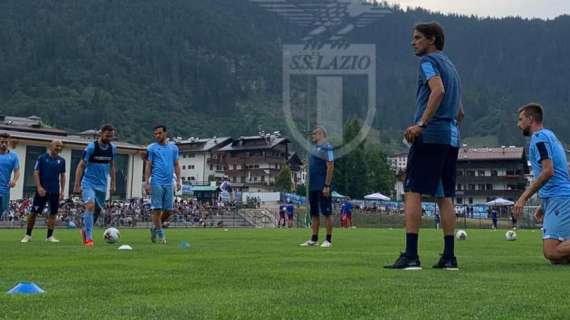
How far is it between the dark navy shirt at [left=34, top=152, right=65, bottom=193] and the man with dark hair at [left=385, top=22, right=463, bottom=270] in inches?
357

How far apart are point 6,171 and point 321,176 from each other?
6.15m

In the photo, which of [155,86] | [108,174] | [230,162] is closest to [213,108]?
[155,86]

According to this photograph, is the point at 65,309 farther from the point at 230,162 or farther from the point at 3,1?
the point at 3,1

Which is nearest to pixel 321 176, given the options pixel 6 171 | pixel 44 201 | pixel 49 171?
pixel 49 171

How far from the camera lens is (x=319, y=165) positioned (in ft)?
39.6

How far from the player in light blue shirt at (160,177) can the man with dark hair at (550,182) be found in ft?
23.1

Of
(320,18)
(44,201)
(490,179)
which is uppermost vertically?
(320,18)

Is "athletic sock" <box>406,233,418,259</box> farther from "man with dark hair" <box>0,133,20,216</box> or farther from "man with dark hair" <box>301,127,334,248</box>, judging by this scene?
"man with dark hair" <box>0,133,20,216</box>

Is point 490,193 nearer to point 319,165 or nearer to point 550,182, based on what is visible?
point 319,165

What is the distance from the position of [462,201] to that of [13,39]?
12443 centimetres

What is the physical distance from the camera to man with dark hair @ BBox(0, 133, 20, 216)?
12.5 meters

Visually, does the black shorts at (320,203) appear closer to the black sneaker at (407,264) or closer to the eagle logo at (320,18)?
the black sneaker at (407,264)

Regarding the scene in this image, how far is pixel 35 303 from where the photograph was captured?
4027 millimetres

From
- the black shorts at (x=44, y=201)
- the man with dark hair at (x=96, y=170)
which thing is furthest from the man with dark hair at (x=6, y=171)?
the man with dark hair at (x=96, y=170)
